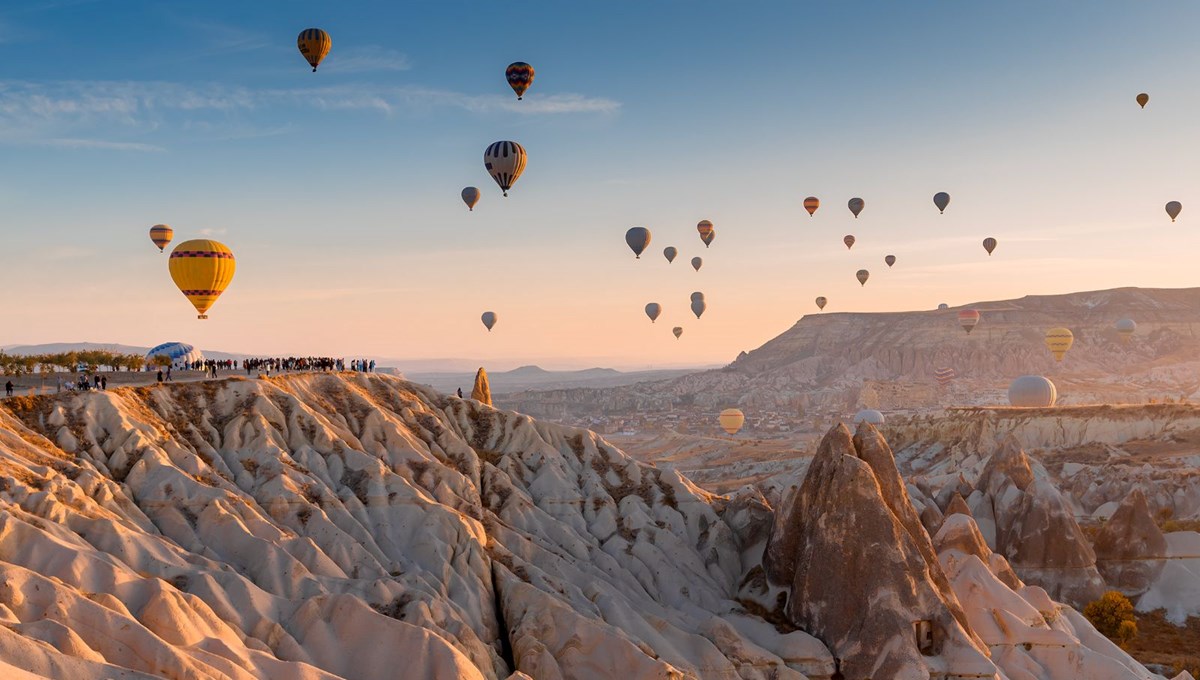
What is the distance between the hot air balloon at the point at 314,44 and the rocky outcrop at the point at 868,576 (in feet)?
181

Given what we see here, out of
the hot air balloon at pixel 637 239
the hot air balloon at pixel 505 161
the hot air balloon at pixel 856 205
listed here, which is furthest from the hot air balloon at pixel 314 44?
the hot air balloon at pixel 856 205

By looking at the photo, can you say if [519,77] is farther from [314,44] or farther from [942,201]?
[942,201]

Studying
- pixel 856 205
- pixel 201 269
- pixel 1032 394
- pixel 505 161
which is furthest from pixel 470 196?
pixel 1032 394

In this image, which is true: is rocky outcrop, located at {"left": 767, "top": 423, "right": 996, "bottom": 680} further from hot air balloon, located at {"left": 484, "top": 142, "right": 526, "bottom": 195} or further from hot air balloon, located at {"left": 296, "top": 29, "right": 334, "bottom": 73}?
hot air balloon, located at {"left": 296, "top": 29, "right": 334, "bottom": 73}

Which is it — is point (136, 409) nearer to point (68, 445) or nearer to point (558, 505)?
point (68, 445)

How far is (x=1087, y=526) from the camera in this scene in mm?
93125

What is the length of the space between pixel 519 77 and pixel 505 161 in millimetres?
9631

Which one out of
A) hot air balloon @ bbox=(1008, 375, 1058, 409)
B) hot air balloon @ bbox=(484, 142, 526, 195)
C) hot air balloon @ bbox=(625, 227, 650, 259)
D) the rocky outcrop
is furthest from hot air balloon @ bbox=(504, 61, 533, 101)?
hot air balloon @ bbox=(1008, 375, 1058, 409)

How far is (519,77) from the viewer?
98.8 meters

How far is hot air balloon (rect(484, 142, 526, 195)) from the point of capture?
3723 inches

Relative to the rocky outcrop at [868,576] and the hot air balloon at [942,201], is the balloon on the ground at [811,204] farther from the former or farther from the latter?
the rocky outcrop at [868,576]

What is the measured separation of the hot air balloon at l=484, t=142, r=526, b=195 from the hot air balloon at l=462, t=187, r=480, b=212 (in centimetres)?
1224

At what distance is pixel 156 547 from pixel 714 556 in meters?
32.5

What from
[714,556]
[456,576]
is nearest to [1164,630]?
[714,556]
